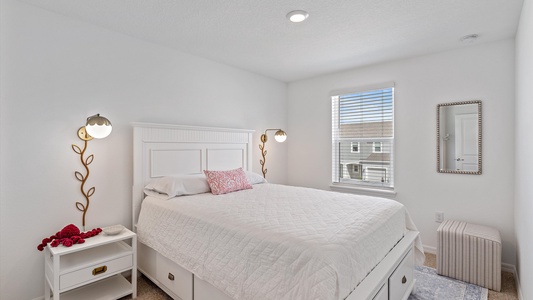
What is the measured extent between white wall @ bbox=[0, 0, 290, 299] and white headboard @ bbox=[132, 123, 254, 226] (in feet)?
0.41

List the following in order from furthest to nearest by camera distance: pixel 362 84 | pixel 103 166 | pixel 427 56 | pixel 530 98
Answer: pixel 362 84 < pixel 427 56 < pixel 103 166 < pixel 530 98

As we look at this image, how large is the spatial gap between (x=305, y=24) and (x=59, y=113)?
7.56 ft

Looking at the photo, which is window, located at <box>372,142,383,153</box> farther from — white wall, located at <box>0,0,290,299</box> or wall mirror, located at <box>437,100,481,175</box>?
white wall, located at <box>0,0,290,299</box>

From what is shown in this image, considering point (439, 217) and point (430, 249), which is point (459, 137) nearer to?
point (439, 217)

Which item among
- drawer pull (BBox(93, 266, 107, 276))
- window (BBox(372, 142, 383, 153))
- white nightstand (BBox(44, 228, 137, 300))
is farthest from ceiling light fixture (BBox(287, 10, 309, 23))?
drawer pull (BBox(93, 266, 107, 276))

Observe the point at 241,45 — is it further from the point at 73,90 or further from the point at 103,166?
the point at 103,166

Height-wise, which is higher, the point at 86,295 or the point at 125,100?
the point at 125,100

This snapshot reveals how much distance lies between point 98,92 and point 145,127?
0.51m

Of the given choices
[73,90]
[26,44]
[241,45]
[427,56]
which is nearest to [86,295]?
[73,90]

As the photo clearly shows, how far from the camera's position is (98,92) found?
97.7 inches

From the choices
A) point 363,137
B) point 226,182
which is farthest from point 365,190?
point 226,182

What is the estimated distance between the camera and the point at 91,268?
200 cm

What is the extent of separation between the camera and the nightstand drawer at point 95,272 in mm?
1896

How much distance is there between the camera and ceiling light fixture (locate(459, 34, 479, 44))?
2654 mm
